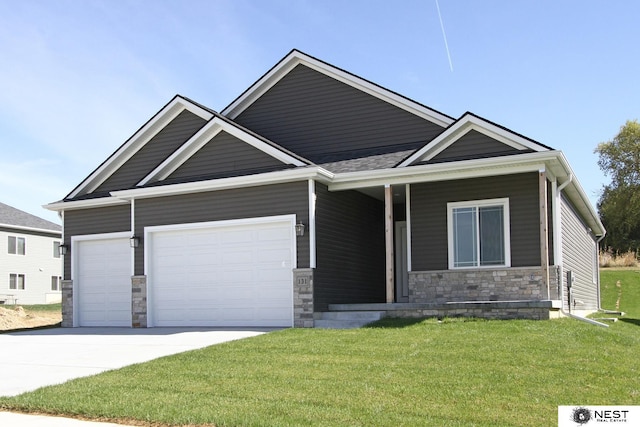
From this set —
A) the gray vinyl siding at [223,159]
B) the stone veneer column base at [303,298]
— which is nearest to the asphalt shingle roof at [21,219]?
the gray vinyl siding at [223,159]

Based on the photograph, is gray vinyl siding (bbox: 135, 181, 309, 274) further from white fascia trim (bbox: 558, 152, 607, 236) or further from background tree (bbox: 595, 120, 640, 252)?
background tree (bbox: 595, 120, 640, 252)

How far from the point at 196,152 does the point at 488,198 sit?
6991 millimetres

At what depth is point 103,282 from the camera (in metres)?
18.8

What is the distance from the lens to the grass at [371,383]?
6676mm

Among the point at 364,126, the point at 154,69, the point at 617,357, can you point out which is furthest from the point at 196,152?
the point at 617,357

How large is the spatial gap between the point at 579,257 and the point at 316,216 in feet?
29.7

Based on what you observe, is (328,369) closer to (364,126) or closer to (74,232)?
Answer: (364,126)

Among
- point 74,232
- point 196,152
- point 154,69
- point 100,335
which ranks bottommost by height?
point 100,335

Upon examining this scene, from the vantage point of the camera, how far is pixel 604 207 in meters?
50.8

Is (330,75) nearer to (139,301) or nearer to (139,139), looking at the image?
(139,139)

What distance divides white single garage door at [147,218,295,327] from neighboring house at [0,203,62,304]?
2493 cm

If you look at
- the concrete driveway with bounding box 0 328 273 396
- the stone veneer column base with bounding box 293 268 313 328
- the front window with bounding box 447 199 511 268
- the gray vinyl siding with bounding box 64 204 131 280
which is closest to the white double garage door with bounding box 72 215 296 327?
the stone veneer column base with bounding box 293 268 313 328

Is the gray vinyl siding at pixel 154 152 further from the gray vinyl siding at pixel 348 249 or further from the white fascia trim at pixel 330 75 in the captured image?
the gray vinyl siding at pixel 348 249

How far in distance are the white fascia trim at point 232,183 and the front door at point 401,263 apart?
3561mm
